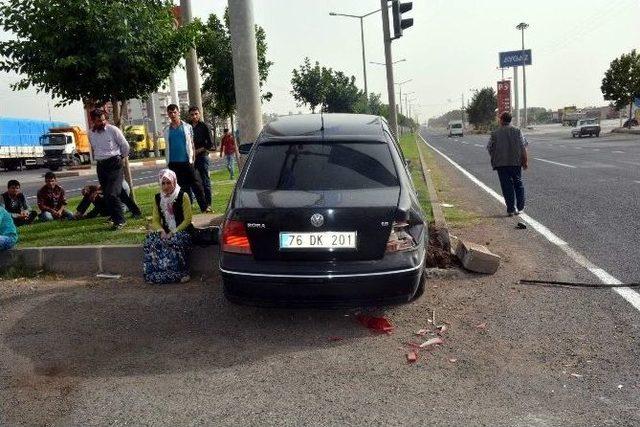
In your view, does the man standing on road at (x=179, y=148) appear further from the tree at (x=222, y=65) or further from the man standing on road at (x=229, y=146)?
the tree at (x=222, y=65)

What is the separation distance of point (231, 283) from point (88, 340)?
1254 mm

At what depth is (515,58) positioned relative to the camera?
302 ft

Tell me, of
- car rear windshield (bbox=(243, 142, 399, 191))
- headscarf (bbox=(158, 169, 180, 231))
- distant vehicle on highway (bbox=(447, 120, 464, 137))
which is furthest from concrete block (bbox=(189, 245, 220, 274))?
distant vehicle on highway (bbox=(447, 120, 464, 137))

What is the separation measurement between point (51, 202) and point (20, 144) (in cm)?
3508

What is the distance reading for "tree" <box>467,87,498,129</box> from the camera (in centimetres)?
9831

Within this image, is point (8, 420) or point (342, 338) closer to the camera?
point (8, 420)

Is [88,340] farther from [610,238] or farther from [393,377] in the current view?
[610,238]

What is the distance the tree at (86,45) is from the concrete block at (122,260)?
295 centimetres

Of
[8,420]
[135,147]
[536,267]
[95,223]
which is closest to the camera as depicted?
[8,420]

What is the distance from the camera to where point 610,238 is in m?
7.03

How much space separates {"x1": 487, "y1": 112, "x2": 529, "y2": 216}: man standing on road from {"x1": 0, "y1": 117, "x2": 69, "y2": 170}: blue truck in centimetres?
3805

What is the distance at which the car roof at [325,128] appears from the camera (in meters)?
4.74

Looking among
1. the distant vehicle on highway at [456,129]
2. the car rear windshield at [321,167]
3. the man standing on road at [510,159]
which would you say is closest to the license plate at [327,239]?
the car rear windshield at [321,167]

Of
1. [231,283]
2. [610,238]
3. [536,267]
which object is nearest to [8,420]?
[231,283]
